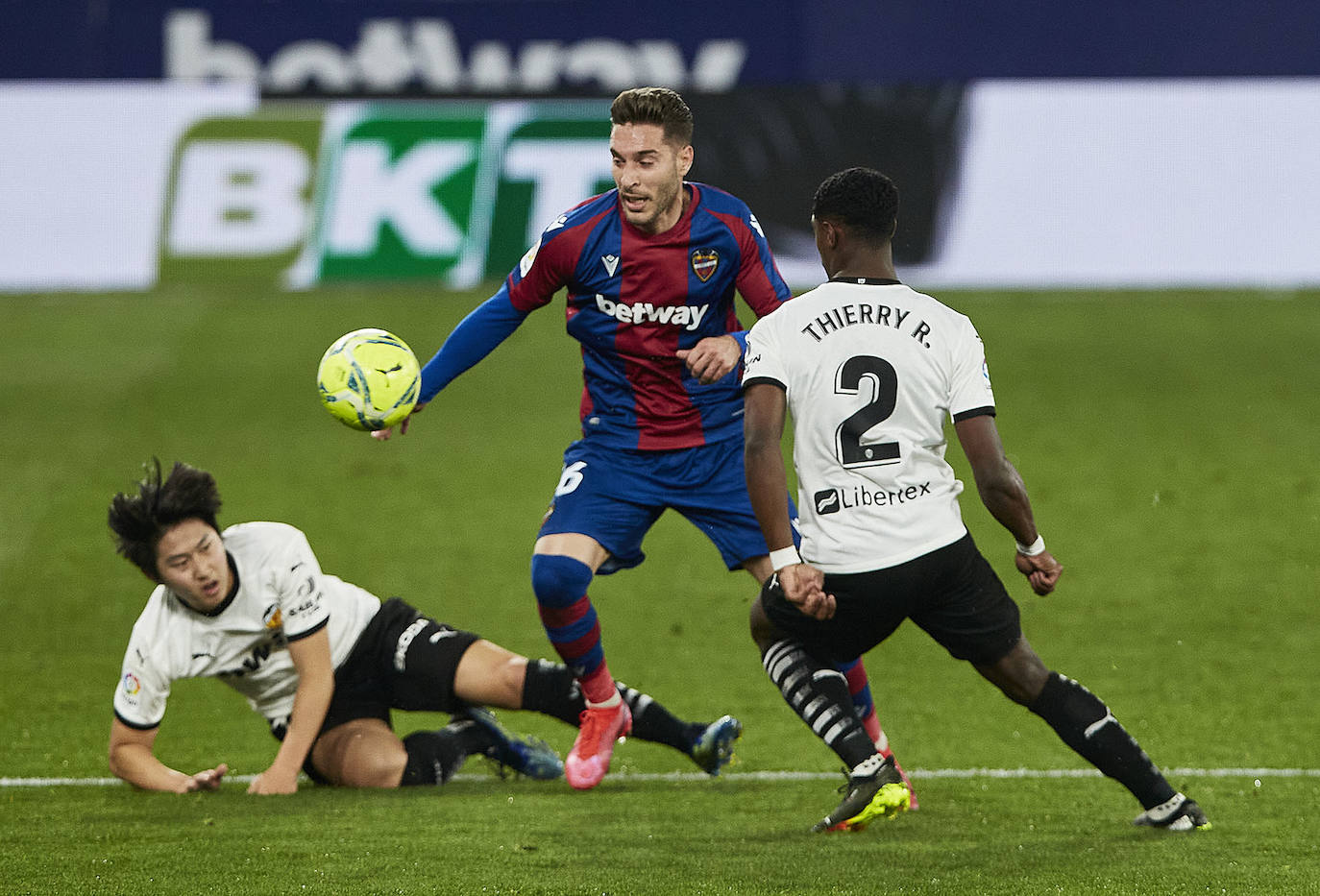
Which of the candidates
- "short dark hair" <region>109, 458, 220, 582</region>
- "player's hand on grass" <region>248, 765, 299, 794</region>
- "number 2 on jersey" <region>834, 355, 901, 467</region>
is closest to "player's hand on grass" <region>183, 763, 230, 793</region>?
"player's hand on grass" <region>248, 765, 299, 794</region>

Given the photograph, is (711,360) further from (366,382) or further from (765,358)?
(366,382)

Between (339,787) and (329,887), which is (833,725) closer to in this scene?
(329,887)

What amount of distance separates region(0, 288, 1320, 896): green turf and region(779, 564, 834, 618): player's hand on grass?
0.71 m

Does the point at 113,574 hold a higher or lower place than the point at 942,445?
lower

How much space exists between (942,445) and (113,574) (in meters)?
6.12

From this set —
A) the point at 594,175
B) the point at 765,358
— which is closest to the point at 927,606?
the point at 765,358

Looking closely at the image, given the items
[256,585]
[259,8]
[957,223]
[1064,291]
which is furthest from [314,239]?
[256,585]

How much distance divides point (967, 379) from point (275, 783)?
8.67 ft

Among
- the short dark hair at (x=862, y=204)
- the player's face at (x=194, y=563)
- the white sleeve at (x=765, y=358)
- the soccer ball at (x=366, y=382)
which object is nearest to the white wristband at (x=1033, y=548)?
the white sleeve at (x=765, y=358)

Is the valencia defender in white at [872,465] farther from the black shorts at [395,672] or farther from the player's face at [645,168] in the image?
the black shorts at [395,672]

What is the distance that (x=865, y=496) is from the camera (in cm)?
483

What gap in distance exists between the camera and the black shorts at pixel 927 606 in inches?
190

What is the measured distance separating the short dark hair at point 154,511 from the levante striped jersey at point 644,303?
2.62 ft

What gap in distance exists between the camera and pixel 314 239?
14734 millimetres
